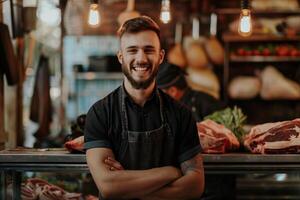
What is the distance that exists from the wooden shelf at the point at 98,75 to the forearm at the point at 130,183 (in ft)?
17.4

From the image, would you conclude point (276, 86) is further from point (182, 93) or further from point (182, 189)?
point (182, 189)

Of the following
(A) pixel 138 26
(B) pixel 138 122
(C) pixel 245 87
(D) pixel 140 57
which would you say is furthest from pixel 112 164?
(C) pixel 245 87

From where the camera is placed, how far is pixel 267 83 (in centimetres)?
726

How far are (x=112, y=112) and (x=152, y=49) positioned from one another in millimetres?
386

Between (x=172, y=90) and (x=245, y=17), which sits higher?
(x=245, y=17)

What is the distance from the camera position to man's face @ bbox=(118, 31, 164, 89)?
9.00ft

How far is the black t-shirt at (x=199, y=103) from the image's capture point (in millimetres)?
5684

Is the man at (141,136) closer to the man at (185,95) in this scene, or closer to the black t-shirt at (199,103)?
the man at (185,95)

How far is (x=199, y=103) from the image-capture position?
5742 millimetres

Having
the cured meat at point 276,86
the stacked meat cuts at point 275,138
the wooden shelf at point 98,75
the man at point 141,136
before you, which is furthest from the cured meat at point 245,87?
the man at point 141,136

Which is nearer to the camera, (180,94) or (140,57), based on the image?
(140,57)

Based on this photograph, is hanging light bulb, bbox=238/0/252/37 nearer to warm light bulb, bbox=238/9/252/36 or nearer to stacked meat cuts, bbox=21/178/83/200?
warm light bulb, bbox=238/9/252/36

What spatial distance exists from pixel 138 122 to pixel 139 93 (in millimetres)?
150

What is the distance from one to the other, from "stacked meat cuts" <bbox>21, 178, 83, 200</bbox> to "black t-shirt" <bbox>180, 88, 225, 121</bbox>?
7.41 ft
